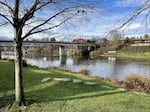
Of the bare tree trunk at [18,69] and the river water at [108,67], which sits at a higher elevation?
the bare tree trunk at [18,69]

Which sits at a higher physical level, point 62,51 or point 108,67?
point 62,51

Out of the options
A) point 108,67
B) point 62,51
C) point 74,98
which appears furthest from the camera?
point 62,51

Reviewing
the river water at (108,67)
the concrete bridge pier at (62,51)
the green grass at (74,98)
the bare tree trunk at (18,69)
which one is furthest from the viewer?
the concrete bridge pier at (62,51)

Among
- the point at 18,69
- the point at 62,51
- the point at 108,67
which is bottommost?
the point at 108,67

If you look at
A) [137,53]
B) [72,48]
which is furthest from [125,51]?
[72,48]

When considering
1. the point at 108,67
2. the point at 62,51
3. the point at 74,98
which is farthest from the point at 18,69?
the point at 62,51

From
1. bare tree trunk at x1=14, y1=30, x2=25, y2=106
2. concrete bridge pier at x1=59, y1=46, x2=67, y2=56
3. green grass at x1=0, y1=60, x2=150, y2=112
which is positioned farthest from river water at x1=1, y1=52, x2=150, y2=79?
concrete bridge pier at x1=59, y1=46, x2=67, y2=56

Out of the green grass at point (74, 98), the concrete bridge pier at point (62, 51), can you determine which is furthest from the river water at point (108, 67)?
the concrete bridge pier at point (62, 51)

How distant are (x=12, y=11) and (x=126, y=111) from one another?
4.13m

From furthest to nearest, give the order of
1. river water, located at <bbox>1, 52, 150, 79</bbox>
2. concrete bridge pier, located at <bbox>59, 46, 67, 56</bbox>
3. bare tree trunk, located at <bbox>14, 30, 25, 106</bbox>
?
concrete bridge pier, located at <bbox>59, 46, 67, 56</bbox> → river water, located at <bbox>1, 52, 150, 79</bbox> → bare tree trunk, located at <bbox>14, 30, 25, 106</bbox>

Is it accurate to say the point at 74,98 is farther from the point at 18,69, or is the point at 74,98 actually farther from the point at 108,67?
the point at 108,67

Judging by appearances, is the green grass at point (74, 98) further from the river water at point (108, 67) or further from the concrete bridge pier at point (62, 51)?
the concrete bridge pier at point (62, 51)

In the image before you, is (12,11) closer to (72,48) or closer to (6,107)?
(6,107)

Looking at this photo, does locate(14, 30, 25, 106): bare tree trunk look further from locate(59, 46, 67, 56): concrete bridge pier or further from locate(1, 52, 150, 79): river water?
locate(59, 46, 67, 56): concrete bridge pier
